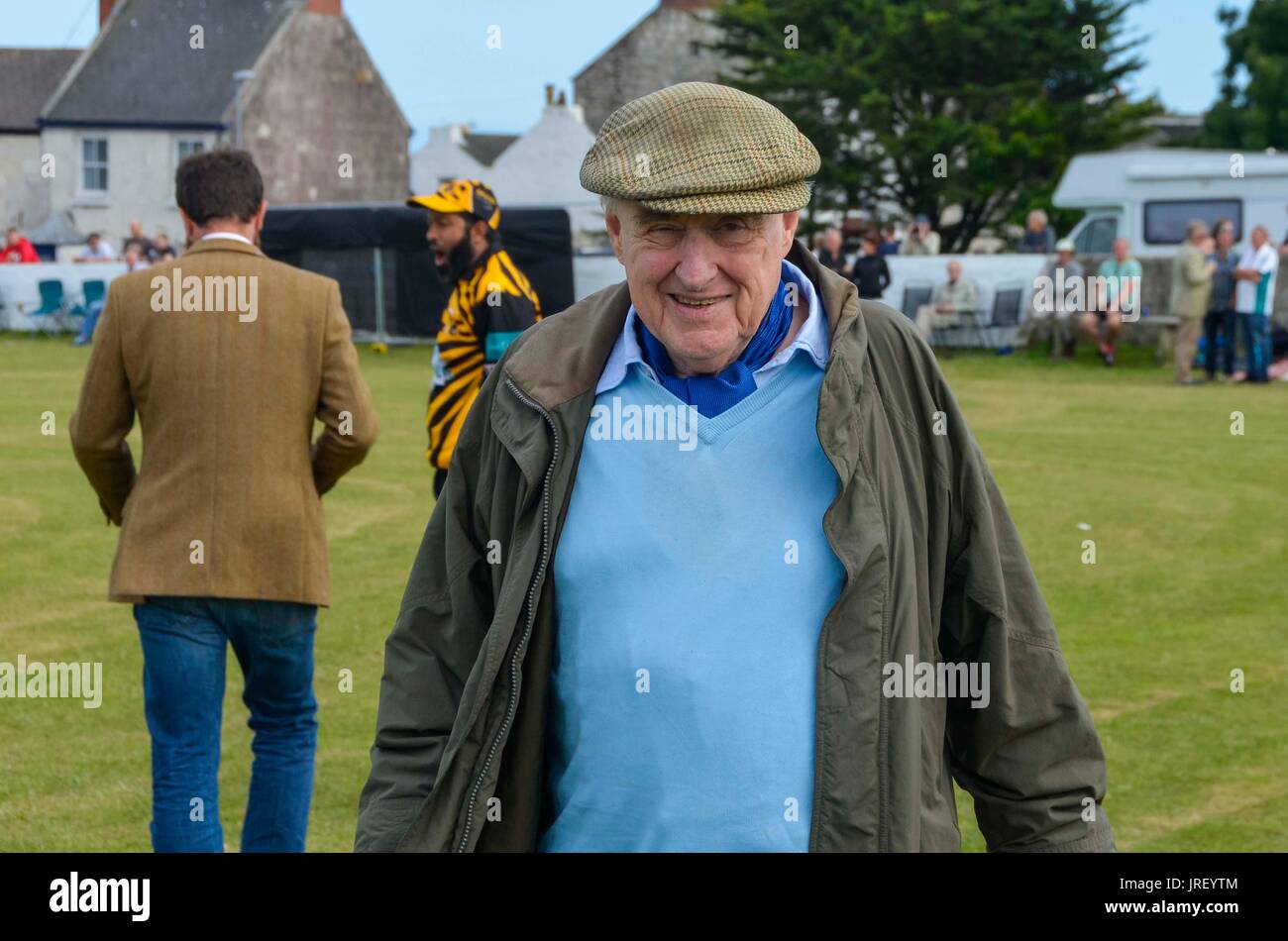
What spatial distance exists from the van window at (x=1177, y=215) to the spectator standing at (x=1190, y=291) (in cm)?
664

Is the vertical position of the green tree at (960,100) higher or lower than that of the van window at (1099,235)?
higher

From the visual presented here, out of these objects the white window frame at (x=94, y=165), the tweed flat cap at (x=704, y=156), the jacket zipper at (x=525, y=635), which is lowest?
the jacket zipper at (x=525, y=635)

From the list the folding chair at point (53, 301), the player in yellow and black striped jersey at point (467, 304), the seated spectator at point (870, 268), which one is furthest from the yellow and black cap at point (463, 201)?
the folding chair at point (53, 301)

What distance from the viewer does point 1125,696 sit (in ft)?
28.6

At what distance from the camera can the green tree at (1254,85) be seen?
5419 centimetres

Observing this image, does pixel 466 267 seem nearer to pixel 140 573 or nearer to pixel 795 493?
pixel 140 573

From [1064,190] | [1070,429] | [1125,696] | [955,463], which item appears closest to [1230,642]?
[1125,696]

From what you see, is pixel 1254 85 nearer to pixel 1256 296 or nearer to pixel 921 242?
pixel 921 242

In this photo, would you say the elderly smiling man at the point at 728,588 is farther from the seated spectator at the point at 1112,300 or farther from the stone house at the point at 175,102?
the stone house at the point at 175,102

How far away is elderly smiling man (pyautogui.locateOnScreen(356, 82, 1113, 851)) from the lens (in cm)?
309

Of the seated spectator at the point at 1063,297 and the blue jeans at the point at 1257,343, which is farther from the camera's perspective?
the seated spectator at the point at 1063,297

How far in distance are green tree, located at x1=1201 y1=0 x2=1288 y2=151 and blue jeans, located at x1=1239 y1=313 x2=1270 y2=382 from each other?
30924 millimetres

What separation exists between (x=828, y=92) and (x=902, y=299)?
1680 cm

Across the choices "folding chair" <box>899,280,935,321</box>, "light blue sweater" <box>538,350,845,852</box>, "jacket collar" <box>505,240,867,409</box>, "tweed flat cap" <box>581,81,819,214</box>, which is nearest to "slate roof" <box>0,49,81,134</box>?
"folding chair" <box>899,280,935,321</box>
